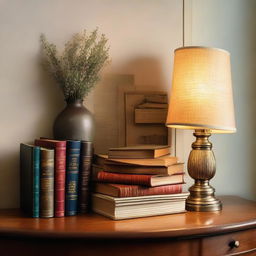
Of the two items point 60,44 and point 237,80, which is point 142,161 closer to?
point 60,44

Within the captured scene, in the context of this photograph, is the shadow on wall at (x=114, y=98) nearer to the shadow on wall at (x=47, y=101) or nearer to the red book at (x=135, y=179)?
the shadow on wall at (x=47, y=101)

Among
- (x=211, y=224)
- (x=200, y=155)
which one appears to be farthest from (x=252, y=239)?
(x=200, y=155)

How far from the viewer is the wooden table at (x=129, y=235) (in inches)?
48.5

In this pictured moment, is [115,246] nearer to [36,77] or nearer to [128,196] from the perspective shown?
[128,196]

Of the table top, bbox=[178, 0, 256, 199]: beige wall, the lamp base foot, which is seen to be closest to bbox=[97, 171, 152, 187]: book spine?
the table top

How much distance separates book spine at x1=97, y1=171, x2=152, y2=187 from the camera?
56.1 inches

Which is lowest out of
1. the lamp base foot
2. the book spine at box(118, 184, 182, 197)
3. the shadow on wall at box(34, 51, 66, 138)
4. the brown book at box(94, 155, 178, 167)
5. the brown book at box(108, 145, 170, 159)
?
the lamp base foot

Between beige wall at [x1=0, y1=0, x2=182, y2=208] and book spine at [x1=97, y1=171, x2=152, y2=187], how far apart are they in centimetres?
27

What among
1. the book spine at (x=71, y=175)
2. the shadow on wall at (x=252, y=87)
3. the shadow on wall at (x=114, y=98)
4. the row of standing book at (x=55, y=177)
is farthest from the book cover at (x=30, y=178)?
the shadow on wall at (x=252, y=87)

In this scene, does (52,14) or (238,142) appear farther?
(238,142)

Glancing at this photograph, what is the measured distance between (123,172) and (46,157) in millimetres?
273

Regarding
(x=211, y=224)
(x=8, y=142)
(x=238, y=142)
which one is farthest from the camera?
(x=238, y=142)

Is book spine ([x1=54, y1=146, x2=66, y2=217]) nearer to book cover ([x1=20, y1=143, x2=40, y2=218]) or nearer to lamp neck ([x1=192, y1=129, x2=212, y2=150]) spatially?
book cover ([x1=20, y1=143, x2=40, y2=218])

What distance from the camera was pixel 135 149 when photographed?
1482mm
